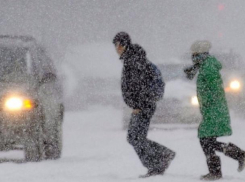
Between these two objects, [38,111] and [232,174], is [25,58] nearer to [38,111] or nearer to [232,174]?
[38,111]

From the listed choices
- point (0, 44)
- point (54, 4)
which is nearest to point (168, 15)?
point (54, 4)

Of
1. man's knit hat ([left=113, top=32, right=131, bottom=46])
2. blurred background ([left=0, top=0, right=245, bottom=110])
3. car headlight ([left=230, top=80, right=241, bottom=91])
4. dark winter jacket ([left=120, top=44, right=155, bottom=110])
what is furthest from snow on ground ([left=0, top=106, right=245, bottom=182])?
blurred background ([left=0, top=0, right=245, bottom=110])

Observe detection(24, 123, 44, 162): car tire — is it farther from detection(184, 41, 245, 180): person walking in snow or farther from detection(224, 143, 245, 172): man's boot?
detection(224, 143, 245, 172): man's boot

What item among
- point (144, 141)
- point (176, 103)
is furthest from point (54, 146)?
point (176, 103)

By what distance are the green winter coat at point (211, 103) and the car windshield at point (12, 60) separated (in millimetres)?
3405

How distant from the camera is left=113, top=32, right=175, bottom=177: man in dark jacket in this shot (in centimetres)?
933

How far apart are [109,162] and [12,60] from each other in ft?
6.28

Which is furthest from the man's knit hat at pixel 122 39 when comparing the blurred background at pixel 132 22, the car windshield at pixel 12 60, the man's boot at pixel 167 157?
the blurred background at pixel 132 22

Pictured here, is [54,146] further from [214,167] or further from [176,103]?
[176,103]

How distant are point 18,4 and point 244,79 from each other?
3177 centimetres

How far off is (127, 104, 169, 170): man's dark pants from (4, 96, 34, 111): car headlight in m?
2.06

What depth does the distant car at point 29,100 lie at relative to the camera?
11094 millimetres

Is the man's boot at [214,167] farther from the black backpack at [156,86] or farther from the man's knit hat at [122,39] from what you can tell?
the man's knit hat at [122,39]

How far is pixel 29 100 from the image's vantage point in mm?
11156
